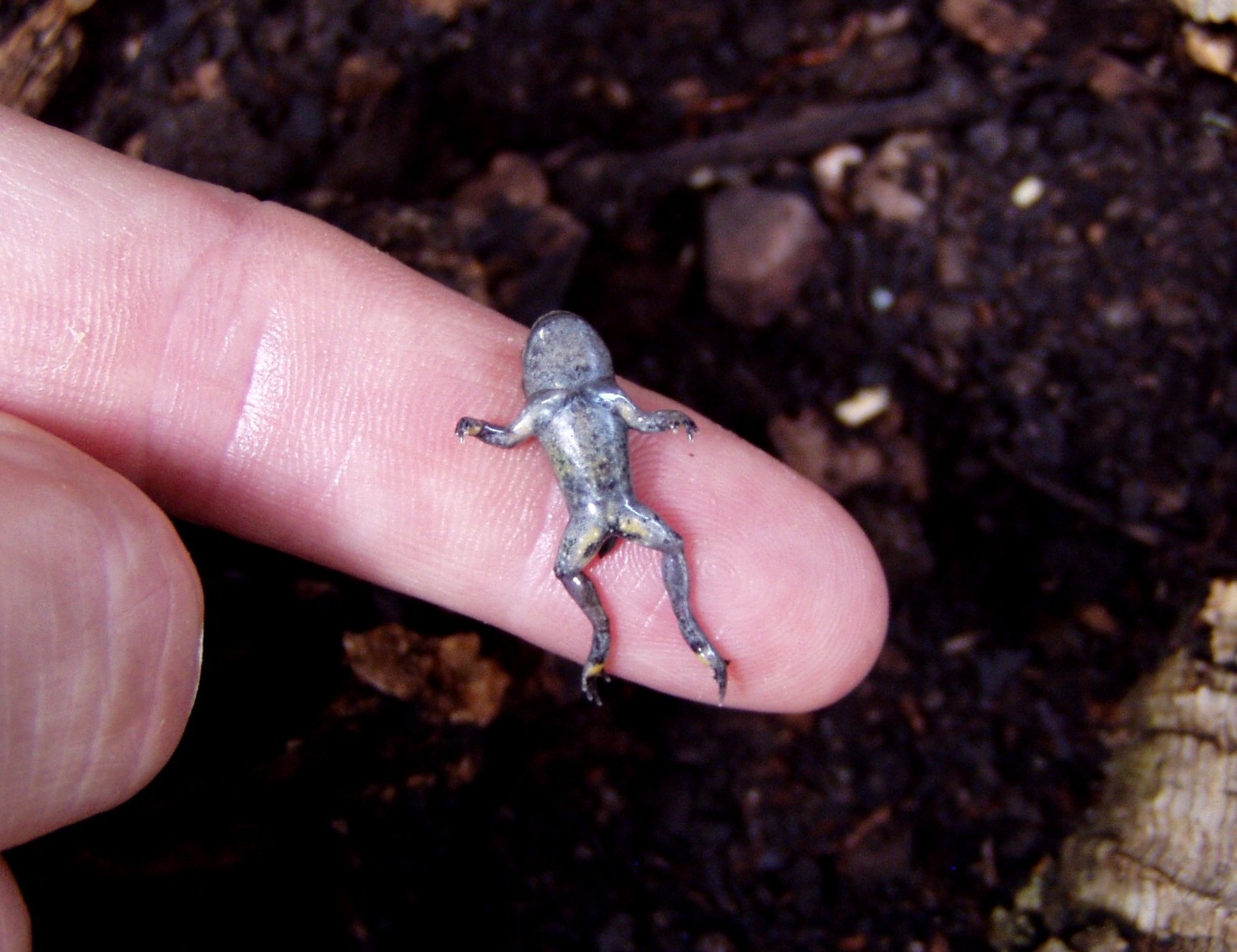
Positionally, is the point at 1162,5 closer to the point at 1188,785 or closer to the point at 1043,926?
the point at 1188,785

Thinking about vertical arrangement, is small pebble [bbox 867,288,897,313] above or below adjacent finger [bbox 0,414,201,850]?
below

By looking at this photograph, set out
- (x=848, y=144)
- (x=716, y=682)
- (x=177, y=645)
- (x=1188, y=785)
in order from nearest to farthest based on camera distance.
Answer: (x=177, y=645) → (x=1188, y=785) → (x=716, y=682) → (x=848, y=144)

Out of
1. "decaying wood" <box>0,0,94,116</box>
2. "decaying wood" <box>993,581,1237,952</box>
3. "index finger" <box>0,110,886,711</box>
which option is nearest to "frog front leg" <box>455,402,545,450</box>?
"index finger" <box>0,110,886,711</box>

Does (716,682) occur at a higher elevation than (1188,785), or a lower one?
higher

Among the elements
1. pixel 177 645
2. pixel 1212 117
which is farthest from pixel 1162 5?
pixel 177 645

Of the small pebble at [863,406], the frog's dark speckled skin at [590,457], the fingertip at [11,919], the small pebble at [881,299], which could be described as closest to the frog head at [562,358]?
the frog's dark speckled skin at [590,457]

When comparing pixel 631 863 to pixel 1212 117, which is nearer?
pixel 631 863

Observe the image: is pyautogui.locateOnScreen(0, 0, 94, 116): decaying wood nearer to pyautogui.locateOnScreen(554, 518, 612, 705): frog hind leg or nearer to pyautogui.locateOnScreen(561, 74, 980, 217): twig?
pyautogui.locateOnScreen(561, 74, 980, 217): twig
